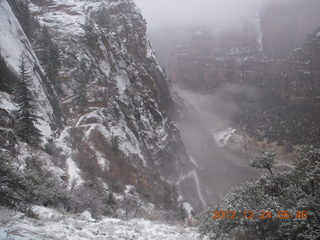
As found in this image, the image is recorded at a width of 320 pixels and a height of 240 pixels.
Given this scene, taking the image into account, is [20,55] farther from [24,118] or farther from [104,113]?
[104,113]

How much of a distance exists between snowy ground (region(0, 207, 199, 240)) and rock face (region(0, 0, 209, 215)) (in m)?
4.06

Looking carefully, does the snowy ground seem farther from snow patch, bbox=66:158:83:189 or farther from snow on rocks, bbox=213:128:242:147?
snow on rocks, bbox=213:128:242:147

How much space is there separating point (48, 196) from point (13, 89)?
19917 mm

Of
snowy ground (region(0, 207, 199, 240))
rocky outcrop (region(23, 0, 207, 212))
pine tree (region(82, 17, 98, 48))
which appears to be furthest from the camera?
pine tree (region(82, 17, 98, 48))

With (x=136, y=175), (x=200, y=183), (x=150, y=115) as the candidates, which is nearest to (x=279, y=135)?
(x=200, y=183)

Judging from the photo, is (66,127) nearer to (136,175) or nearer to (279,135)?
(136,175)

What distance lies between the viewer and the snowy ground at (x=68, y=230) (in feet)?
19.6

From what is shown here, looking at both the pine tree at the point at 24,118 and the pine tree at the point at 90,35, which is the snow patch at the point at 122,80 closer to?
the pine tree at the point at 90,35

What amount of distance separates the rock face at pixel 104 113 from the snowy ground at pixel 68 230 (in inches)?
160
